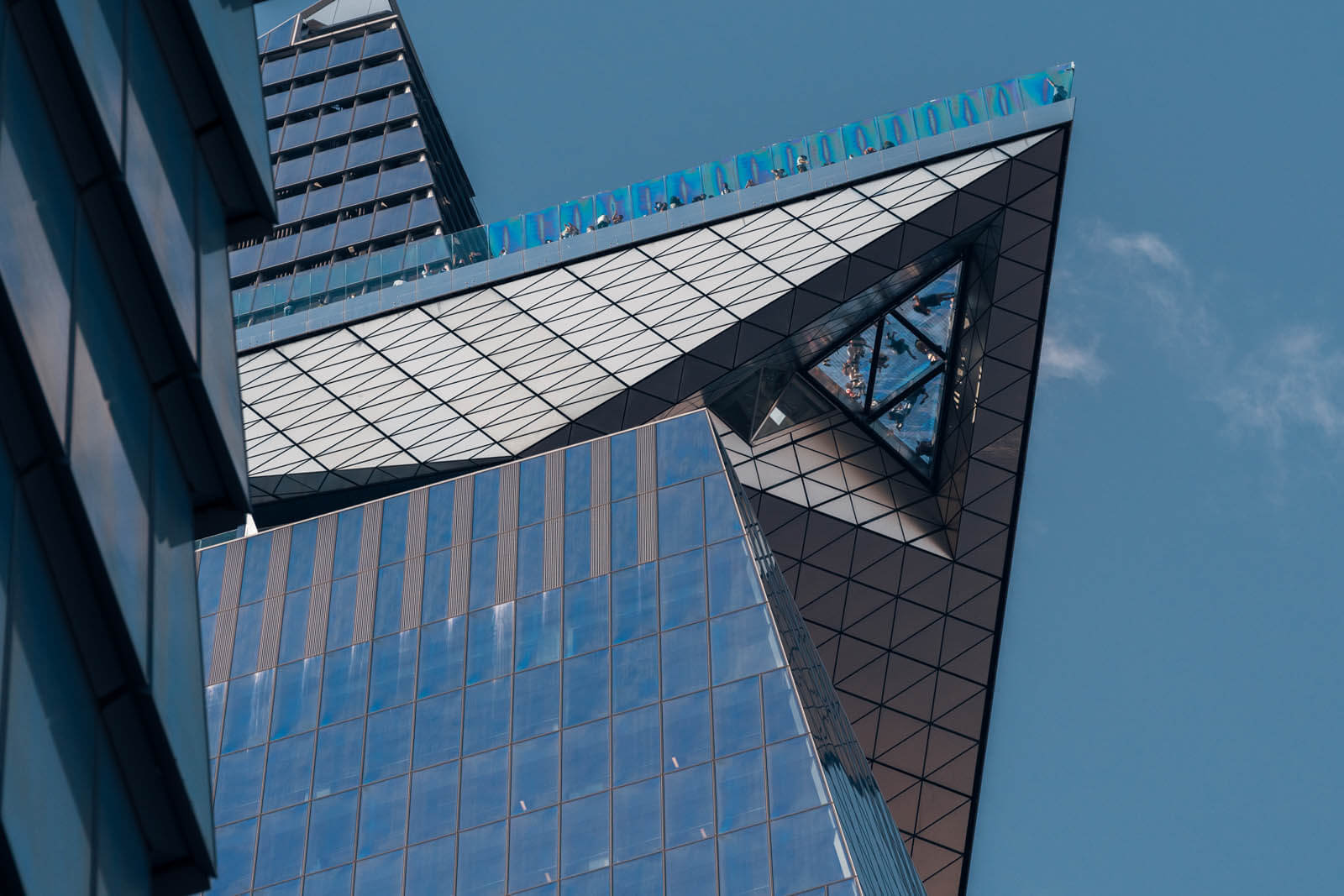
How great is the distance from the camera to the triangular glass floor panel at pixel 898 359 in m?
68.7

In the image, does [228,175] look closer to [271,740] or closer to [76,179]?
[76,179]

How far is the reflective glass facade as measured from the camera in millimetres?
43562

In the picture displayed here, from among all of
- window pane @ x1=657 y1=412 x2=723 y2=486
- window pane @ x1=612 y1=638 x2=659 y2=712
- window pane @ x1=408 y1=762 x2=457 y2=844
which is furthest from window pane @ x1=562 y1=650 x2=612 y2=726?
window pane @ x1=657 y1=412 x2=723 y2=486

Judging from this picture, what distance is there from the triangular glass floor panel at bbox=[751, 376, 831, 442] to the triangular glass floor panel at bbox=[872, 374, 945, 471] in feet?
8.34

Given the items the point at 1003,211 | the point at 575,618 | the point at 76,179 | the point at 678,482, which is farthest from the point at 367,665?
the point at 76,179

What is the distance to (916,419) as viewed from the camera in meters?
69.8

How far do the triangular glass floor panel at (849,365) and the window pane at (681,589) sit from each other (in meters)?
19.9

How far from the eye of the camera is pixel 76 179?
42.3 feet

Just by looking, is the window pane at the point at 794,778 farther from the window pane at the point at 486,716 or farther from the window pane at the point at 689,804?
the window pane at the point at 486,716

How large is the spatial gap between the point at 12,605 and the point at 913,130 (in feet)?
198

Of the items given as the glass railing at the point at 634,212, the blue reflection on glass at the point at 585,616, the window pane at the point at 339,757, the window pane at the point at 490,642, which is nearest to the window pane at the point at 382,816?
the window pane at the point at 339,757

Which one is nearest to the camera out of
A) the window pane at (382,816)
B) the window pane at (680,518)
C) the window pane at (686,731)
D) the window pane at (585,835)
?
the window pane at (585,835)

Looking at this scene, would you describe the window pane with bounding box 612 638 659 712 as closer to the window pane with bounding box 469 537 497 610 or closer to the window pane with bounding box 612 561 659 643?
the window pane with bounding box 612 561 659 643

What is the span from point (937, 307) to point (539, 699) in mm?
27269
